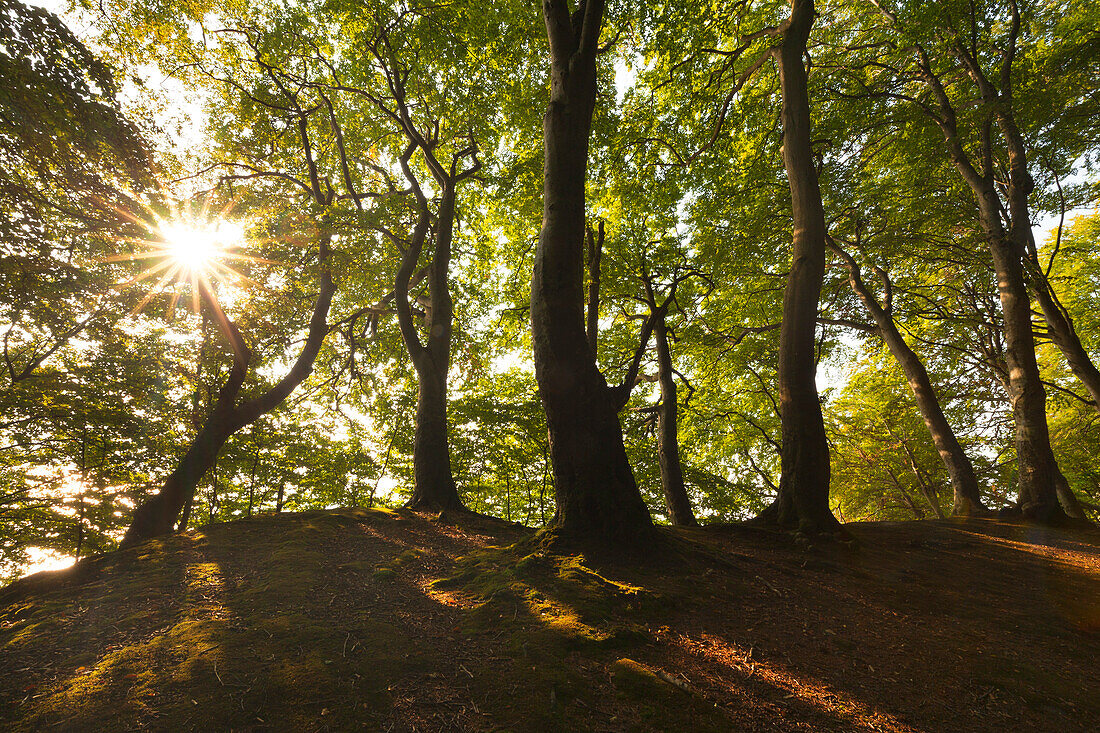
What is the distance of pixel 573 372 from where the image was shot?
4.50 meters

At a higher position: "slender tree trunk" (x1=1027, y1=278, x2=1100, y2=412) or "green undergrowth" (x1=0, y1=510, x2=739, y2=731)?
"slender tree trunk" (x1=1027, y1=278, x2=1100, y2=412)

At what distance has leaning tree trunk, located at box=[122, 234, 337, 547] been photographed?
20.8 feet

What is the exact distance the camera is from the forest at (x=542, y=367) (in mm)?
2541

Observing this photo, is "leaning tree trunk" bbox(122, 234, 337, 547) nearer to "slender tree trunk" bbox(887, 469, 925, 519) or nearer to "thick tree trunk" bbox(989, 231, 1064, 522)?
"thick tree trunk" bbox(989, 231, 1064, 522)

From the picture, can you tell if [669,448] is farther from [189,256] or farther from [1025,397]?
[189,256]

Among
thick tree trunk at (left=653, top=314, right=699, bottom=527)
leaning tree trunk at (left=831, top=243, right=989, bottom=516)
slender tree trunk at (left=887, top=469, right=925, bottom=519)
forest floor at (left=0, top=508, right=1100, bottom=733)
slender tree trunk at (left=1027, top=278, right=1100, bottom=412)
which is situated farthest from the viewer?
slender tree trunk at (left=887, top=469, right=925, bottom=519)

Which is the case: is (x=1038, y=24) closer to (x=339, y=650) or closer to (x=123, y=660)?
Result: (x=339, y=650)

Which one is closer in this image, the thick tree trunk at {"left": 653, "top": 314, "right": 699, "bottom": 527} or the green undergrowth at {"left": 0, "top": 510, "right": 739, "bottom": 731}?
the green undergrowth at {"left": 0, "top": 510, "right": 739, "bottom": 731}

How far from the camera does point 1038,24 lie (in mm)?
8492

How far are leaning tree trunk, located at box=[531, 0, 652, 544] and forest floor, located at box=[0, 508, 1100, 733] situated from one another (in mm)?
484

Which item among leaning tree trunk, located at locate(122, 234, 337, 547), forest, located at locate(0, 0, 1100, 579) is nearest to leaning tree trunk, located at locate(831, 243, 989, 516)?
forest, located at locate(0, 0, 1100, 579)

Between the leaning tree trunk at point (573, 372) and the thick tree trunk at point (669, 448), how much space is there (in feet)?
16.6

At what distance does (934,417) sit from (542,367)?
31.0 feet

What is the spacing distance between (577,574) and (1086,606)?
15.0 feet
